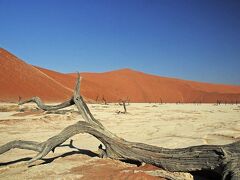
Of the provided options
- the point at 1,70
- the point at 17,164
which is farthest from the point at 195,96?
the point at 17,164

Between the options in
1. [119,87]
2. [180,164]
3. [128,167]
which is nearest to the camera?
[180,164]

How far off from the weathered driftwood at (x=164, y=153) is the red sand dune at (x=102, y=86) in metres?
46.7

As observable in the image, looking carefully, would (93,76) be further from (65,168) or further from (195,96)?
(65,168)

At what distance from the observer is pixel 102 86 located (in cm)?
8781

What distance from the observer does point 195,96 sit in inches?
3794

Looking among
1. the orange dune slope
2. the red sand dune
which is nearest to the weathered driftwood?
the orange dune slope

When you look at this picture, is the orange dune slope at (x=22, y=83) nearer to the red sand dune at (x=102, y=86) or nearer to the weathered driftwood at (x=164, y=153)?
the red sand dune at (x=102, y=86)

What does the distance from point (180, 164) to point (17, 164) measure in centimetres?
394

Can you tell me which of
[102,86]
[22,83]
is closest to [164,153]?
[22,83]

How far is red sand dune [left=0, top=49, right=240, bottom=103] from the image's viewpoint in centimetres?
5906

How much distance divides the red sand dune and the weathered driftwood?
4674 cm

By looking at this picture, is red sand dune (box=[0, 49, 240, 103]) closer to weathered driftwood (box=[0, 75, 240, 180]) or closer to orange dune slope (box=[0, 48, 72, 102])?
orange dune slope (box=[0, 48, 72, 102])

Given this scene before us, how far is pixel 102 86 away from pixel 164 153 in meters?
82.2

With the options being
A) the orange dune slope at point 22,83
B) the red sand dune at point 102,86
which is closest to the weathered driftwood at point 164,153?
the orange dune slope at point 22,83
